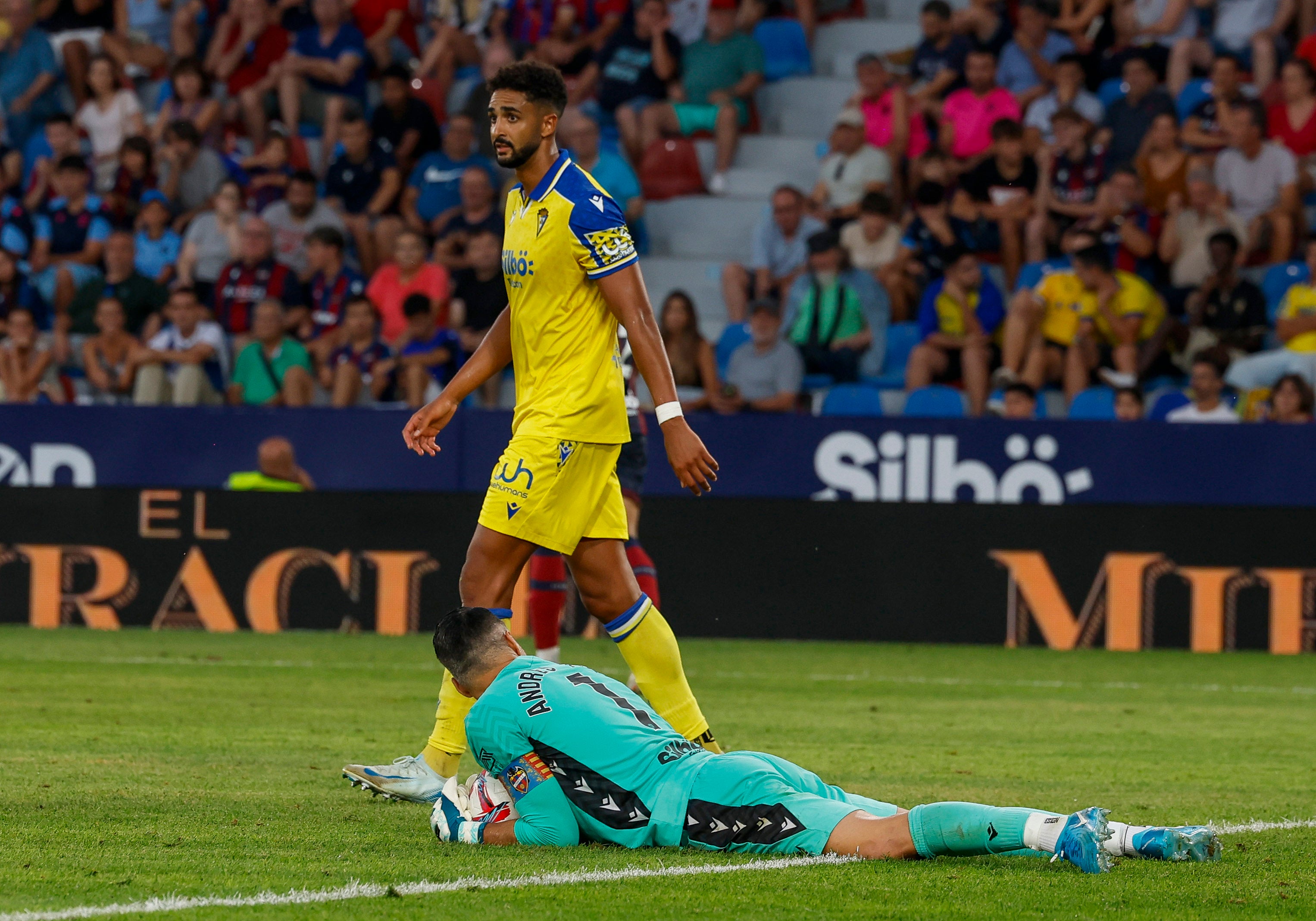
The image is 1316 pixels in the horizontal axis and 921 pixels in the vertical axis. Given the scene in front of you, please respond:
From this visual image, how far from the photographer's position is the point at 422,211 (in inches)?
712

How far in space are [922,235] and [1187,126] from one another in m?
2.60

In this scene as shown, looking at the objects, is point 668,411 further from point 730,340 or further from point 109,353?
point 109,353

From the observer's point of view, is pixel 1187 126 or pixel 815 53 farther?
pixel 815 53

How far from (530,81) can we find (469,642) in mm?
2042

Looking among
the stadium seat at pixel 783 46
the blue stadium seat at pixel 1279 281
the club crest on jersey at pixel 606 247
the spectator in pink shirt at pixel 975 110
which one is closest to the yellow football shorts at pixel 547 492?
the club crest on jersey at pixel 606 247

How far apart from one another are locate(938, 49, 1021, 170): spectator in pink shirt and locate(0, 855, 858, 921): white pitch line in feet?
42.8

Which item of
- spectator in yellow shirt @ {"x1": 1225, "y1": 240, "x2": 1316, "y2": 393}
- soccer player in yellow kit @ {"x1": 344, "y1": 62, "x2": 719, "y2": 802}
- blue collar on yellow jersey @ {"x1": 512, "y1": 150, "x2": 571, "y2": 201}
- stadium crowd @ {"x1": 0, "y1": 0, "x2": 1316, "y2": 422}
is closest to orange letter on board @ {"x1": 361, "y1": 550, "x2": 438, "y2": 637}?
stadium crowd @ {"x1": 0, "y1": 0, "x2": 1316, "y2": 422}

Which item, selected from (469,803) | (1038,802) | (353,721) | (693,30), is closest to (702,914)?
(469,803)

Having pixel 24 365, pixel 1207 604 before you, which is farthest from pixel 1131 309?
pixel 24 365

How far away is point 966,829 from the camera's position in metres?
4.85

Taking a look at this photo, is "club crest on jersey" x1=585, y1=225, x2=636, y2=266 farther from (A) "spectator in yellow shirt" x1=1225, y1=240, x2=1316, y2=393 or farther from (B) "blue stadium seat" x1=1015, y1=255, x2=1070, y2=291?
(B) "blue stadium seat" x1=1015, y1=255, x2=1070, y2=291

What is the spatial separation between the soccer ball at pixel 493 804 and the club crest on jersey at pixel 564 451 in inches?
50.2

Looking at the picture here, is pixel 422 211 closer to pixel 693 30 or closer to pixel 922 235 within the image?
pixel 693 30

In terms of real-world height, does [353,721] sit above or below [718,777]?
below
